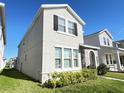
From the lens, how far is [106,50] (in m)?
22.4

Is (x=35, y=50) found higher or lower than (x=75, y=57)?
higher

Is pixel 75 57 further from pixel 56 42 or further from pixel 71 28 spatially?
pixel 71 28

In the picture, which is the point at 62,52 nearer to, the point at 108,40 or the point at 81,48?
the point at 81,48

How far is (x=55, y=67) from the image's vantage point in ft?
35.8

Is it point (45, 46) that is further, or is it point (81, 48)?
point (81, 48)

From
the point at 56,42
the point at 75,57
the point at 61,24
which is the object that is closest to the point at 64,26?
the point at 61,24

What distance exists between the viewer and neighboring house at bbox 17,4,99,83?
34.5 ft

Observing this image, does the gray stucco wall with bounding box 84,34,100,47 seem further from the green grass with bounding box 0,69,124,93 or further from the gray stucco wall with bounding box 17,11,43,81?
the green grass with bounding box 0,69,124,93

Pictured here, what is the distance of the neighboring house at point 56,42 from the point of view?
10516mm

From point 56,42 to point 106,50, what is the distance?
579 inches

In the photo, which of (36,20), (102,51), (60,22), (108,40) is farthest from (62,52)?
(108,40)

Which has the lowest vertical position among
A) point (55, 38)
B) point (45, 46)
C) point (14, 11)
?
point (45, 46)

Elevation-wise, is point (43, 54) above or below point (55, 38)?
below

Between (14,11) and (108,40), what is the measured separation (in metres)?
21.8
